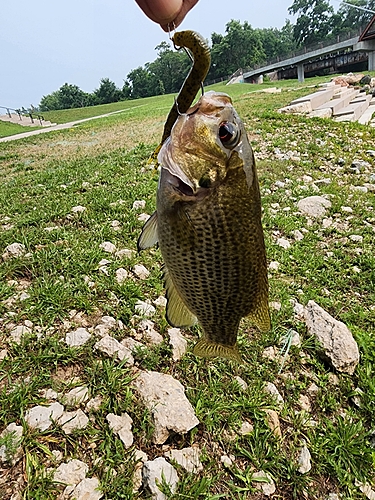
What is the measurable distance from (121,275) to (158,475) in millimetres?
1970

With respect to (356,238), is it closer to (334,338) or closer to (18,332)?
(334,338)

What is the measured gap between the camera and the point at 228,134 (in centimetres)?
118

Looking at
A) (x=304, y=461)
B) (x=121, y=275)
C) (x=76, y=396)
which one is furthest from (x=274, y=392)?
(x=121, y=275)

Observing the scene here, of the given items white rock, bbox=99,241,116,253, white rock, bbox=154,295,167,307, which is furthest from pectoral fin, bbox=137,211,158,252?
white rock, bbox=99,241,116,253

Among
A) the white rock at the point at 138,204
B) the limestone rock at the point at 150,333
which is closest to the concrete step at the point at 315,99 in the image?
the white rock at the point at 138,204

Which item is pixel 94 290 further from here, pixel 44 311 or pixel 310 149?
pixel 310 149

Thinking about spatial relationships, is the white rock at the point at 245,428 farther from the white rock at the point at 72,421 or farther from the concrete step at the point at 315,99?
the concrete step at the point at 315,99

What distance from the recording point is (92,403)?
2570 millimetres

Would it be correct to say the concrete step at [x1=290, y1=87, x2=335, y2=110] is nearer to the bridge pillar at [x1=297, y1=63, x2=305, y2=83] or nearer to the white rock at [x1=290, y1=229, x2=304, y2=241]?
the white rock at [x1=290, y1=229, x2=304, y2=241]

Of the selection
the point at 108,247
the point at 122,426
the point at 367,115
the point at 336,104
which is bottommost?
the point at 367,115

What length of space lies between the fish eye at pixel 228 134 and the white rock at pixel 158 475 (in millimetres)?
1914

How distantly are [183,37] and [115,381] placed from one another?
224 centimetres

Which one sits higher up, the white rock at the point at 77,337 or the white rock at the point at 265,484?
the white rock at the point at 77,337

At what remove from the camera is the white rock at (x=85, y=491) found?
210 cm
